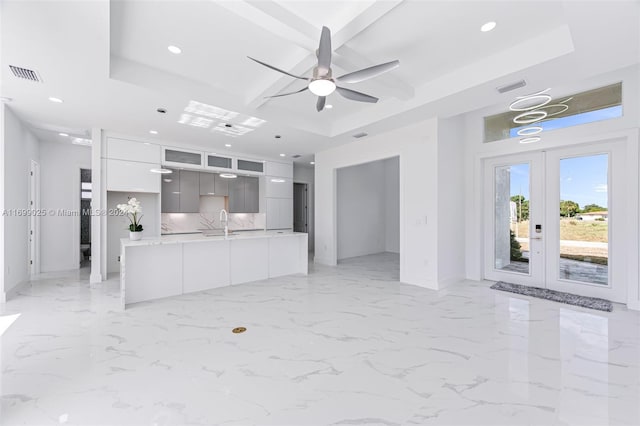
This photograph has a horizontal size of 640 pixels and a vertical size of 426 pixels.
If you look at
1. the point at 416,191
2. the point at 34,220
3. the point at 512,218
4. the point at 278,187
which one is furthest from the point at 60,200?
the point at 512,218

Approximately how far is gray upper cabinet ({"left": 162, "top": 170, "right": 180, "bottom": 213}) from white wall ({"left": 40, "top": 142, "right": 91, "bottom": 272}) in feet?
6.47

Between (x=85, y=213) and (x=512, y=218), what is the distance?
9396mm

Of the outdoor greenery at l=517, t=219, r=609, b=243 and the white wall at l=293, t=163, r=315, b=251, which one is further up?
the white wall at l=293, t=163, r=315, b=251

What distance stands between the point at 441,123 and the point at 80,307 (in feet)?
20.0

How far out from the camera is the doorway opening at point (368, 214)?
316 inches

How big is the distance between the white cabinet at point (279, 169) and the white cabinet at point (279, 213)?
27.5 inches

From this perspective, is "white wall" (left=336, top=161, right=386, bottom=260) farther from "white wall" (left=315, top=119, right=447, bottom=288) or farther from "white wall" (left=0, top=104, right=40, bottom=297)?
"white wall" (left=0, top=104, right=40, bottom=297)

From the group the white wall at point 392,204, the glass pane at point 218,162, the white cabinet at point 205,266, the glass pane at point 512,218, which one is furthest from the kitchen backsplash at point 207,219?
the glass pane at point 512,218

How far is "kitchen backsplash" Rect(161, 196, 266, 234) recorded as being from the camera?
686 cm

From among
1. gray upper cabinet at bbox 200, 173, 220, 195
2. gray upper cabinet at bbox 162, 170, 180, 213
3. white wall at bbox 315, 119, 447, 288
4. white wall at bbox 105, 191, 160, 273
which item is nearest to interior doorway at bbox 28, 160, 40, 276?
white wall at bbox 105, 191, 160, 273

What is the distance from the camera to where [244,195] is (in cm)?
751

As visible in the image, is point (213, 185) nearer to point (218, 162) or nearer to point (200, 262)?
point (218, 162)

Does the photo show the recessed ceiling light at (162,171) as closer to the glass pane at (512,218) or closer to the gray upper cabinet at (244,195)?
the gray upper cabinet at (244,195)

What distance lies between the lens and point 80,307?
3830mm
